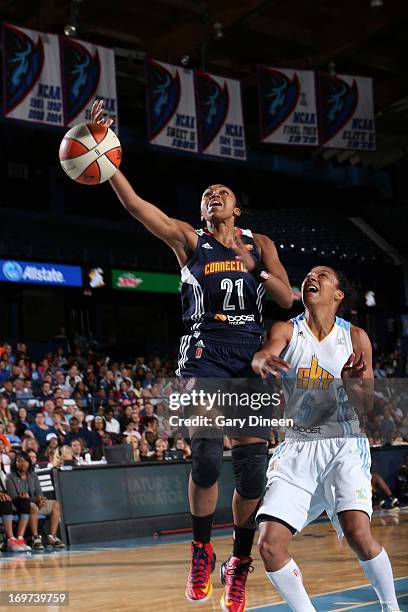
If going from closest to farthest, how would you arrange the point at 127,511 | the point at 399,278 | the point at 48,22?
the point at 127,511 < the point at 48,22 < the point at 399,278

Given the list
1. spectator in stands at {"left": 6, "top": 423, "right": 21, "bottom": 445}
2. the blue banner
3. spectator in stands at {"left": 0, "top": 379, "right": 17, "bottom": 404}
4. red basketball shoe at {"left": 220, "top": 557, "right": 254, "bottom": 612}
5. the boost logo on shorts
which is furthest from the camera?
the blue banner

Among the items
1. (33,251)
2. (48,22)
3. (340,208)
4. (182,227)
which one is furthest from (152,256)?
(182,227)

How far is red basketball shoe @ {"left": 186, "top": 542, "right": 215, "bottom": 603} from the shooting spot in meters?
6.05

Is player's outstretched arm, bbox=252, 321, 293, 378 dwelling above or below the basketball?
below

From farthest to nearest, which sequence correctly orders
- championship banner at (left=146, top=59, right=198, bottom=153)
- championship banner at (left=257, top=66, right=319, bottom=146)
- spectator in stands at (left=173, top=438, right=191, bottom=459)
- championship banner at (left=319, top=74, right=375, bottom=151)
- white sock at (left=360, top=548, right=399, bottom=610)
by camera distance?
championship banner at (left=319, top=74, right=375, bottom=151)
championship banner at (left=257, top=66, right=319, bottom=146)
championship banner at (left=146, top=59, right=198, bottom=153)
spectator in stands at (left=173, top=438, right=191, bottom=459)
white sock at (left=360, top=548, right=399, bottom=610)

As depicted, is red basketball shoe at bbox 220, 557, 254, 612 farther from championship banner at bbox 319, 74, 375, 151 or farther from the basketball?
championship banner at bbox 319, 74, 375, 151

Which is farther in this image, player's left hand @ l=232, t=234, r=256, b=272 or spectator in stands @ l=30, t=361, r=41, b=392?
spectator in stands @ l=30, t=361, r=41, b=392

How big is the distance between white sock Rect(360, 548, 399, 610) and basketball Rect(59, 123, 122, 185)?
9.60 ft

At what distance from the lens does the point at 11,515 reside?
43.5 feet

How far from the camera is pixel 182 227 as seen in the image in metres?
6.29

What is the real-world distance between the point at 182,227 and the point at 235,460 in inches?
64.7

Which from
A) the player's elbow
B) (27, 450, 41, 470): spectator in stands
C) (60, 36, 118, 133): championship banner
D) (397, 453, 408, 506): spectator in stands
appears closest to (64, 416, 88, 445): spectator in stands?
(27, 450, 41, 470): spectator in stands

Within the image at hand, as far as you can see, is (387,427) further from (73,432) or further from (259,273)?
(259,273)

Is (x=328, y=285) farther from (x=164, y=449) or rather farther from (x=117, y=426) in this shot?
(x=117, y=426)
